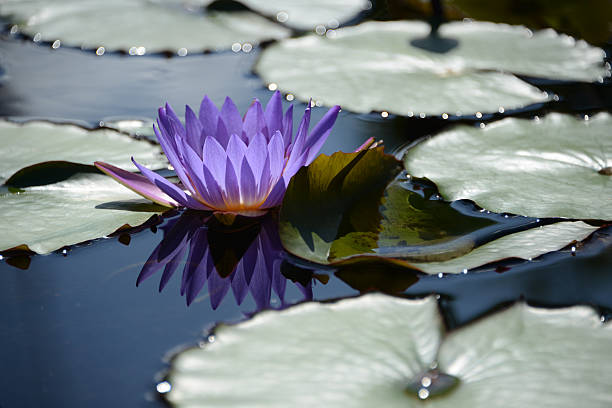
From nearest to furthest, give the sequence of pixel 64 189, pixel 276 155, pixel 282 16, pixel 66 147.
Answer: pixel 276 155
pixel 64 189
pixel 66 147
pixel 282 16

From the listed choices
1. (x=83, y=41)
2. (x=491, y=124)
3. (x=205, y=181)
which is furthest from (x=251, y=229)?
(x=83, y=41)

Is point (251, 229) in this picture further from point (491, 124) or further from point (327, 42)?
point (327, 42)

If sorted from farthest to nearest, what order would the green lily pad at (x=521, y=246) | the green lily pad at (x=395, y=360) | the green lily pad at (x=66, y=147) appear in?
the green lily pad at (x=66, y=147)
the green lily pad at (x=521, y=246)
the green lily pad at (x=395, y=360)

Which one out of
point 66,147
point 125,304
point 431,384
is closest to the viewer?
point 431,384

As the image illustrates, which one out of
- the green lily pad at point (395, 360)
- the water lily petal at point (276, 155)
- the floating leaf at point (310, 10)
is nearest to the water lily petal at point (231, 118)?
the water lily petal at point (276, 155)

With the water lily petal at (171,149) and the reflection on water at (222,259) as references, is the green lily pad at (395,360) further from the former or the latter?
the water lily petal at (171,149)

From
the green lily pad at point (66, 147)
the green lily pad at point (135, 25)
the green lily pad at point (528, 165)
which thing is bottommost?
the green lily pad at point (135, 25)

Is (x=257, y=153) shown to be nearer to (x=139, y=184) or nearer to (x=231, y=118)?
(x=231, y=118)

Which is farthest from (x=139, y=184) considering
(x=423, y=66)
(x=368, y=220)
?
(x=423, y=66)
